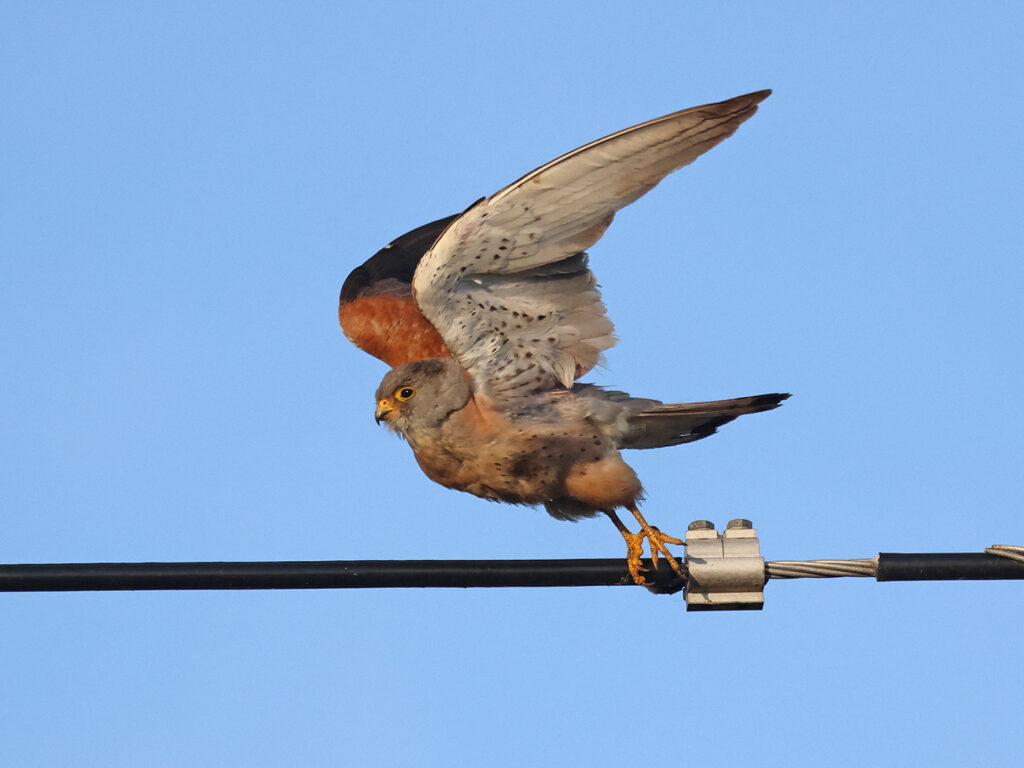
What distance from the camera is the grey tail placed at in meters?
7.04

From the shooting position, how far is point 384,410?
7348mm

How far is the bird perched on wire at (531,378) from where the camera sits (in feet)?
22.6

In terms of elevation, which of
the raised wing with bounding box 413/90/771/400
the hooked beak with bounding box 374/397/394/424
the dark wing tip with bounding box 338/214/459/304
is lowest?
the hooked beak with bounding box 374/397/394/424

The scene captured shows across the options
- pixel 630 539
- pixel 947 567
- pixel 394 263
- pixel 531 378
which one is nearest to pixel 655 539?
pixel 630 539

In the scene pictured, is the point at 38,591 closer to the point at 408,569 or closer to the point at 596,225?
the point at 408,569

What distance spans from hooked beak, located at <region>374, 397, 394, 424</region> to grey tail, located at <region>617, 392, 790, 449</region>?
129 cm

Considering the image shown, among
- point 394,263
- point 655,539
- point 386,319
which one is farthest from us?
point 394,263

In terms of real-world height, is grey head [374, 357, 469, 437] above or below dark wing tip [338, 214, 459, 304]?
below

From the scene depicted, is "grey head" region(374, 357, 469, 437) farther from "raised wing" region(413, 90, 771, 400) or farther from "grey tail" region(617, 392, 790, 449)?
"grey tail" region(617, 392, 790, 449)

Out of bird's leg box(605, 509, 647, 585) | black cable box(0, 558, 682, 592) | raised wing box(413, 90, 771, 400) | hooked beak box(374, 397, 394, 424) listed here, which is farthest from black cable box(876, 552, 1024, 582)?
hooked beak box(374, 397, 394, 424)

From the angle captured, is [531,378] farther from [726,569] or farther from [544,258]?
[726,569]

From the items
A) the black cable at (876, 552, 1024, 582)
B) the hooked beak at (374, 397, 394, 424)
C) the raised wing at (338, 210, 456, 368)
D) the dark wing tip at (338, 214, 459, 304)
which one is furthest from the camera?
the dark wing tip at (338, 214, 459, 304)

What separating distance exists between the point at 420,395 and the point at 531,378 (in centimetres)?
64

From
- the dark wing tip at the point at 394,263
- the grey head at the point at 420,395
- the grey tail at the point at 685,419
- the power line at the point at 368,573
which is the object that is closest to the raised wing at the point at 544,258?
the grey head at the point at 420,395
